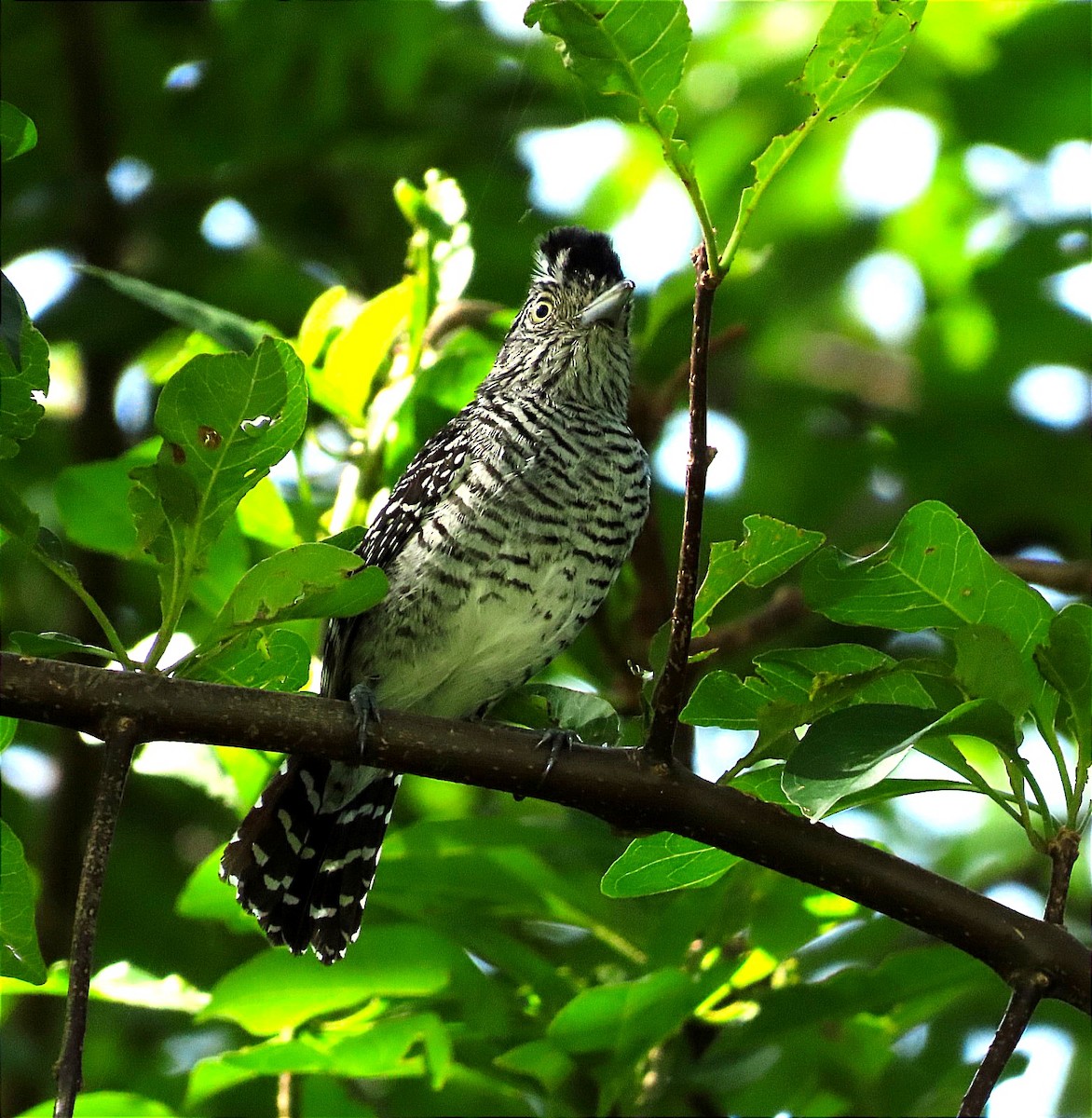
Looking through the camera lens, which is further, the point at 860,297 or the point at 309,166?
the point at 860,297

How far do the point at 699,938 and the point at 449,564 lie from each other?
94 centimetres

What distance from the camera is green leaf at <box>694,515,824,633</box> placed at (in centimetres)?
190

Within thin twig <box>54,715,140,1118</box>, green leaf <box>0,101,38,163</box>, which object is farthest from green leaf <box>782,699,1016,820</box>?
green leaf <box>0,101,38,163</box>

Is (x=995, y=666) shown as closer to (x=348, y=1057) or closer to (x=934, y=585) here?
(x=934, y=585)

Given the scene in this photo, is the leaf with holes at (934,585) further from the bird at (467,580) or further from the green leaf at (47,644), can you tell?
the bird at (467,580)

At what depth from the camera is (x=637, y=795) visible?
6.14 feet

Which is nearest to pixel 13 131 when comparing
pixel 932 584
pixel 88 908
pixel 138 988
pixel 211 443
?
pixel 211 443

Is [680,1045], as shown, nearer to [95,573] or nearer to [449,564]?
[449,564]

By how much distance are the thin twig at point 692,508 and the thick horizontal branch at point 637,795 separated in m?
0.14

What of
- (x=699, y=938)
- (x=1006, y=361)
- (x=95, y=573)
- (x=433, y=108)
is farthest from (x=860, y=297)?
(x=699, y=938)

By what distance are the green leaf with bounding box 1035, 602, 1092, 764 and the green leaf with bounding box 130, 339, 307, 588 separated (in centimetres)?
102

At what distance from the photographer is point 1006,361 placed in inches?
179

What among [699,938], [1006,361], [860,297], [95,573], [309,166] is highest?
[860,297]

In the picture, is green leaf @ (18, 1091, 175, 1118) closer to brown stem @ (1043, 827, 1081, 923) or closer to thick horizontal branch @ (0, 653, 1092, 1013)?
thick horizontal branch @ (0, 653, 1092, 1013)
